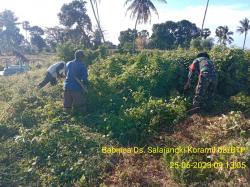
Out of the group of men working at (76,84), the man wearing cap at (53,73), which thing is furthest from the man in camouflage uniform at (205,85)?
the man wearing cap at (53,73)

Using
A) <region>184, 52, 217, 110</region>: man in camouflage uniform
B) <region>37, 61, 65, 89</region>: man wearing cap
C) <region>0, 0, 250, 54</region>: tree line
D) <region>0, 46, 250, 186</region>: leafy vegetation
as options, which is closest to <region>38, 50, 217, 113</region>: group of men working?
<region>184, 52, 217, 110</region>: man in camouflage uniform

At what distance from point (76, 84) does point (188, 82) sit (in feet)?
8.90

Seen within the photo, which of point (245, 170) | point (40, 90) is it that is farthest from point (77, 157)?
point (40, 90)

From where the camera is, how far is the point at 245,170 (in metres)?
5.13

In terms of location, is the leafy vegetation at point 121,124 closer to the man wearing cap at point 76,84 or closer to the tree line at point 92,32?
the man wearing cap at point 76,84

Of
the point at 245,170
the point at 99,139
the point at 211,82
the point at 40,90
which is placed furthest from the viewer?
the point at 40,90

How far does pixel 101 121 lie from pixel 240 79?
12.4 feet

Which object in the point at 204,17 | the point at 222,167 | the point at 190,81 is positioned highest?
the point at 204,17

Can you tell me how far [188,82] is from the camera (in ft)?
27.2

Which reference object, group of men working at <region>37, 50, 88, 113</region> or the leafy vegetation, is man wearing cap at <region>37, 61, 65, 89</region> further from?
group of men working at <region>37, 50, 88, 113</region>

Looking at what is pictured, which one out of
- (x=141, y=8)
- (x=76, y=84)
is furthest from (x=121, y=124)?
(x=141, y=8)

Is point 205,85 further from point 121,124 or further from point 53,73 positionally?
point 53,73

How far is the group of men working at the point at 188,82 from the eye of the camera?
768 cm

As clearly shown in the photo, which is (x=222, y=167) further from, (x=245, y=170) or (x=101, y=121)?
(x=101, y=121)
